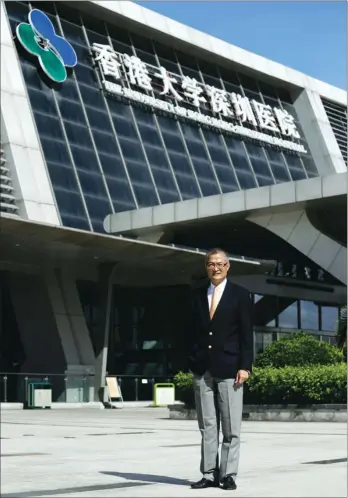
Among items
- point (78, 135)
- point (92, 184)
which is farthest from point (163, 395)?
point (78, 135)

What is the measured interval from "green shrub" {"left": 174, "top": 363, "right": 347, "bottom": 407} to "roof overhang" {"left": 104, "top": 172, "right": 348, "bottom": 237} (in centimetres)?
699

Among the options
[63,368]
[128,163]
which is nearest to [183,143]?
[128,163]

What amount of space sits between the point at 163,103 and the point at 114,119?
355 centimetres

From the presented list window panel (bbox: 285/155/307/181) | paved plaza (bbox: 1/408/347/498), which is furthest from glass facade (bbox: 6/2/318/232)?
paved plaza (bbox: 1/408/347/498)

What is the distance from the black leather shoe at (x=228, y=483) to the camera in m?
7.20

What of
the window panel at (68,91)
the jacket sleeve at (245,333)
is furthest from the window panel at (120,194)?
the jacket sleeve at (245,333)

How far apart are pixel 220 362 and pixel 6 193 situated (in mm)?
22069

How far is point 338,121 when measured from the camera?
48.2m

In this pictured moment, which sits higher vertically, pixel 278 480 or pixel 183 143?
pixel 183 143

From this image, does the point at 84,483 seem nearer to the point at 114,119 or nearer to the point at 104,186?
the point at 104,186

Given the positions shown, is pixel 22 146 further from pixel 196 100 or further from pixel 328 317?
pixel 328 317

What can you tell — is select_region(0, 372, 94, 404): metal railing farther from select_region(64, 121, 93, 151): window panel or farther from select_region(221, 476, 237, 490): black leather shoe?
select_region(221, 476, 237, 490): black leather shoe

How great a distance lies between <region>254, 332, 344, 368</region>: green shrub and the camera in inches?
989

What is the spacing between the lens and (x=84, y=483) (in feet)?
24.4
